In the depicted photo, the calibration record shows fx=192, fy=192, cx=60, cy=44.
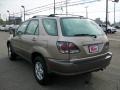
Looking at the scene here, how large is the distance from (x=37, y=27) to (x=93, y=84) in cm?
211

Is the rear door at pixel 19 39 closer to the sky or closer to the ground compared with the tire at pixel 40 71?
closer to the sky

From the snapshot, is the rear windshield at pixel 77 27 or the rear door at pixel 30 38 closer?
the rear windshield at pixel 77 27

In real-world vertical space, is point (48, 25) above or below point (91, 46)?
above

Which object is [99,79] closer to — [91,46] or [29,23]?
[91,46]

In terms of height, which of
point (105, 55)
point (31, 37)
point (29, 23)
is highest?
point (29, 23)

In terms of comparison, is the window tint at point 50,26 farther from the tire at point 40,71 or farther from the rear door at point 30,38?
the tire at point 40,71

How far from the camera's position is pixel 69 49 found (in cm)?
418

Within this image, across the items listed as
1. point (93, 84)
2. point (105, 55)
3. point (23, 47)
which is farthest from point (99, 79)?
point (23, 47)

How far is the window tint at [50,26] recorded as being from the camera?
4556 millimetres

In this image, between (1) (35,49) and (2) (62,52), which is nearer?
(2) (62,52)

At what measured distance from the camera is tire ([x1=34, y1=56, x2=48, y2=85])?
4731 mm

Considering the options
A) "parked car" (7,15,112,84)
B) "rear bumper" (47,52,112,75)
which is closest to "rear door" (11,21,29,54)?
"parked car" (7,15,112,84)

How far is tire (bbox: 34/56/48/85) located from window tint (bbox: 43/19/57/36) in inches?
29.1

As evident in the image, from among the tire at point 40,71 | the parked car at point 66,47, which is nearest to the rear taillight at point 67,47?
the parked car at point 66,47
